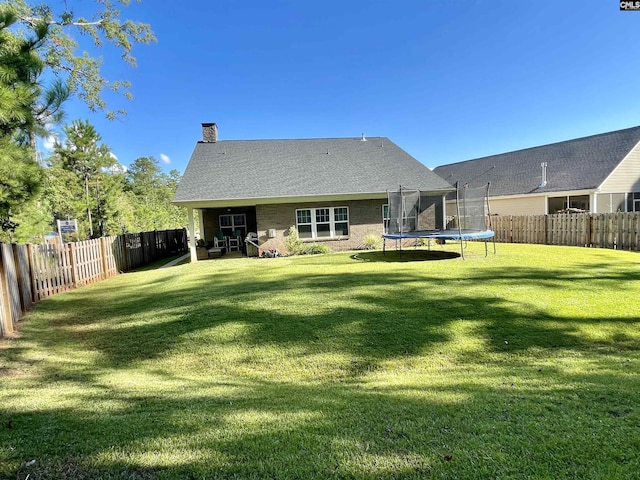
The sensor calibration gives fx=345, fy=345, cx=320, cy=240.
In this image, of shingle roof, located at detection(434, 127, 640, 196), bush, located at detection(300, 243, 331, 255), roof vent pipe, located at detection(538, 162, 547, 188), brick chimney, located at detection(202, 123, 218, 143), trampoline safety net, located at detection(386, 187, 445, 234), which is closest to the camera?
trampoline safety net, located at detection(386, 187, 445, 234)

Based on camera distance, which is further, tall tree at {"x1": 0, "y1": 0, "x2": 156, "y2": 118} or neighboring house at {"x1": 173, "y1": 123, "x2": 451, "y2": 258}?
neighboring house at {"x1": 173, "y1": 123, "x2": 451, "y2": 258}

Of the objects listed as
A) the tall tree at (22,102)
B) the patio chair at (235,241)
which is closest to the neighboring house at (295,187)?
the patio chair at (235,241)

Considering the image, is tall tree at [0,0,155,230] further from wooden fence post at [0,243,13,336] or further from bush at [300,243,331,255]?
bush at [300,243,331,255]

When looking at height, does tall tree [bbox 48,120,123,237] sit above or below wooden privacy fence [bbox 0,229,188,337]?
above

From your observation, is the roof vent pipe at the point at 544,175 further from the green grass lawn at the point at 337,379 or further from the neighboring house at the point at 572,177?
the green grass lawn at the point at 337,379

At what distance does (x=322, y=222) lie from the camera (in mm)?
16906

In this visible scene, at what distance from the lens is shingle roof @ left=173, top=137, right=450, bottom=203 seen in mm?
16297

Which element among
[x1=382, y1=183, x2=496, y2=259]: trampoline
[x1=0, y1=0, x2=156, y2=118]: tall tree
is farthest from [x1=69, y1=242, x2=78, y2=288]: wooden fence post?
[x1=382, y1=183, x2=496, y2=259]: trampoline

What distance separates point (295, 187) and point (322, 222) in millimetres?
2139

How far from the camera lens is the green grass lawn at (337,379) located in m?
2.24

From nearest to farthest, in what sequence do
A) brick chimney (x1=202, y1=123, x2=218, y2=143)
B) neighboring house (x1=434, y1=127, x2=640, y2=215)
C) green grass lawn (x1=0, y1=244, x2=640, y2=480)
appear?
green grass lawn (x1=0, y1=244, x2=640, y2=480) < neighboring house (x1=434, y1=127, x2=640, y2=215) < brick chimney (x1=202, y1=123, x2=218, y2=143)

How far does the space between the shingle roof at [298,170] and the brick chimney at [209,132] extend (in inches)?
16.6

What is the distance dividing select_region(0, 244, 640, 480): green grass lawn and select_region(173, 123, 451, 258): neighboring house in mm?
7373

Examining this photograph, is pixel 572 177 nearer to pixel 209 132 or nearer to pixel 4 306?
pixel 209 132
